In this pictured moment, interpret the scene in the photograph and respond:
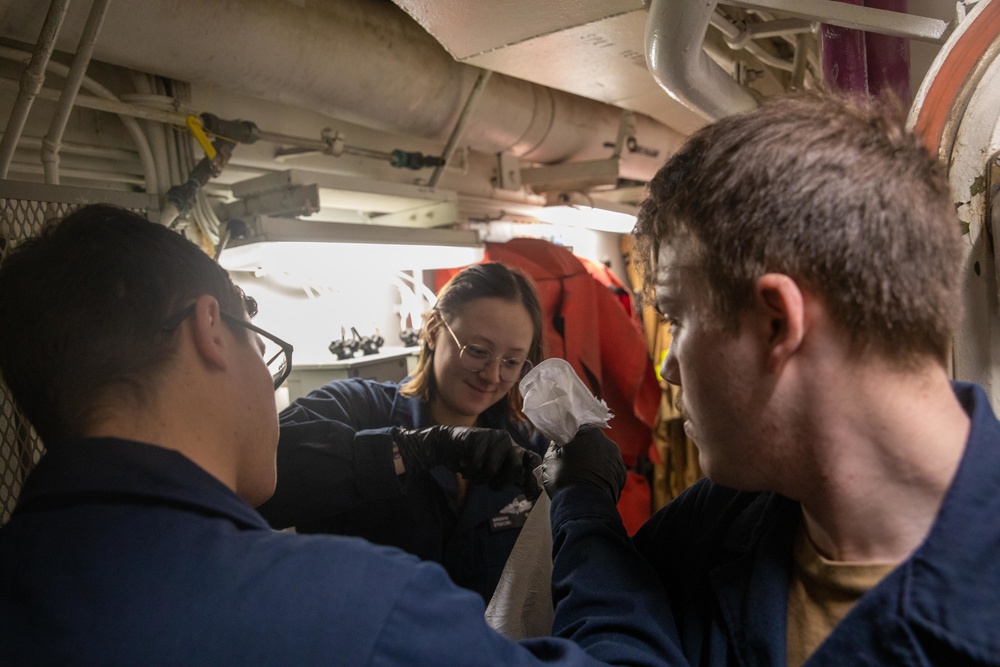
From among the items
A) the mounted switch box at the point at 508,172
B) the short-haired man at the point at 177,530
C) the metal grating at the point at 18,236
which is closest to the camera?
the short-haired man at the point at 177,530

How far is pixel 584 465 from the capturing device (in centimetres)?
119

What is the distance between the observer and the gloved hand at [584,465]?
3.86 feet

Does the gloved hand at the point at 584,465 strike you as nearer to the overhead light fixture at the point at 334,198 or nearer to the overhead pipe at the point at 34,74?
the overhead light fixture at the point at 334,198

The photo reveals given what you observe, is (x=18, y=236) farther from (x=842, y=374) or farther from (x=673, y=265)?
(x=842, y=374)

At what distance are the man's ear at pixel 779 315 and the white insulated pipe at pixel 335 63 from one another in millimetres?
1066

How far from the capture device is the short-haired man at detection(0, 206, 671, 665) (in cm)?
62

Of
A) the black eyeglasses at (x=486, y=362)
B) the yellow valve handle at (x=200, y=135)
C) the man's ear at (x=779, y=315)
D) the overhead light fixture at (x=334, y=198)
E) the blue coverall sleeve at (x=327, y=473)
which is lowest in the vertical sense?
the blue coverall sleeve at (x=327, y=473)

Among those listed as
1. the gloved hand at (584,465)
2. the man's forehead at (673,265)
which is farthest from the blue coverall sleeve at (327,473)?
the man's forehead at (673,265)

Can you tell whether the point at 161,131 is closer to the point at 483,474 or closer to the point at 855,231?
the point at 483,474

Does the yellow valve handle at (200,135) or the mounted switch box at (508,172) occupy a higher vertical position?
the mounted switch box at (508,172)

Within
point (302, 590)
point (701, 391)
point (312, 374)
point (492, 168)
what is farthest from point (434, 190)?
point (302, 590)

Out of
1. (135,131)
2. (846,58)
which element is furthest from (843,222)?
(135,131)

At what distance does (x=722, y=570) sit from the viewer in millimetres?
931

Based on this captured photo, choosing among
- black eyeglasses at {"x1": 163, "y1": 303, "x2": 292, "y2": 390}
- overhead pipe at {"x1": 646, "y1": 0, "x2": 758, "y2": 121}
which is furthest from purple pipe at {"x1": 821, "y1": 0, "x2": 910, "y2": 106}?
black eyeglasses at {"x1": 163, "y1": 303, "x2": 292, "y2": 390}
